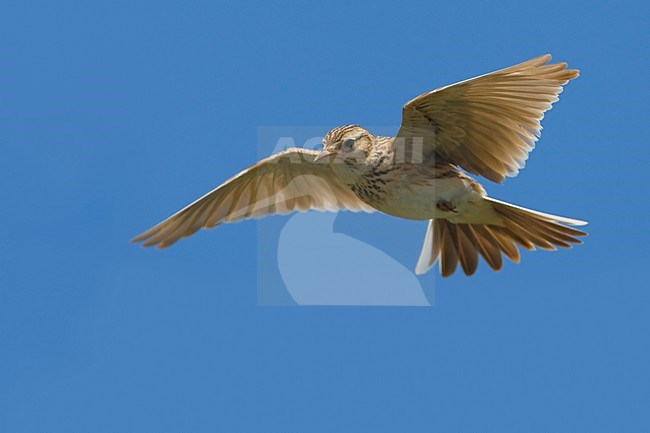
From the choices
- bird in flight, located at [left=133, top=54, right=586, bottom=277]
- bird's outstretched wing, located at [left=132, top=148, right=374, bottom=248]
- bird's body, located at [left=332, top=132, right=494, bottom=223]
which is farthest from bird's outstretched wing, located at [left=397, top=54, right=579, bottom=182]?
bird's outstretched wing, located at [left=132, top=148, right=374, bottom=248]

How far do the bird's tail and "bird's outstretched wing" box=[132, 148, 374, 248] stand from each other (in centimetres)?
80

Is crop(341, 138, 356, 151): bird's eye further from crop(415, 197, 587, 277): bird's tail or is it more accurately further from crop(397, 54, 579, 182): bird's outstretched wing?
crop(415, 197, 587, 277): bird's tail

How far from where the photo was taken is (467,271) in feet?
28.9

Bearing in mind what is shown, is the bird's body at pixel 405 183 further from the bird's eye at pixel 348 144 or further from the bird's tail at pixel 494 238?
the bird's tail at pixel 494 238

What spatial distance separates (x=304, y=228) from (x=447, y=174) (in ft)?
5.12

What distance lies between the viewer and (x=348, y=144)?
26.8ft

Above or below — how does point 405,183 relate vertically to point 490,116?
below

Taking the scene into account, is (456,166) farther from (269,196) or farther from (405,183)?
(269,196)

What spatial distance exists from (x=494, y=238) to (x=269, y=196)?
6.33ft

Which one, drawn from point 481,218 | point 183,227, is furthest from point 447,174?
point 183,227

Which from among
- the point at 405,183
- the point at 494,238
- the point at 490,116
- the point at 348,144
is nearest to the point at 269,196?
the point at 348,144

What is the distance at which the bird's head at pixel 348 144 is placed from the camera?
816 centimetres

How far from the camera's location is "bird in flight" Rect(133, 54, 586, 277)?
789cm

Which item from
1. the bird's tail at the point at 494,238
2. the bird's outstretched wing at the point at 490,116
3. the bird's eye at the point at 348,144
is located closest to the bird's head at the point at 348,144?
the bird's eye at the point at 348,144
